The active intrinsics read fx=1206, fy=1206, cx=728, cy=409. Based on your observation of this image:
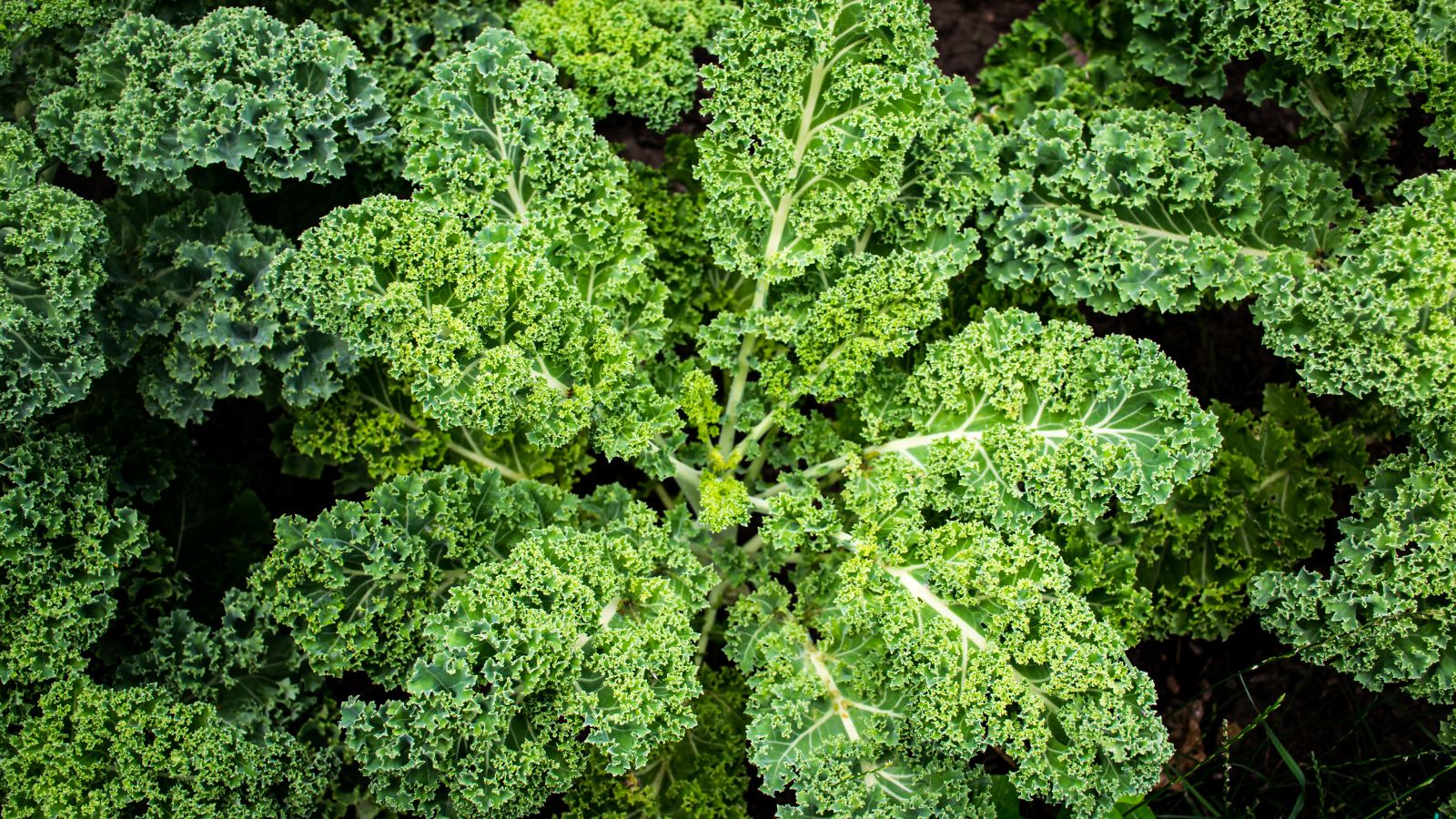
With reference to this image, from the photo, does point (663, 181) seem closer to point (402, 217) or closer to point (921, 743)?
point (402, 217)

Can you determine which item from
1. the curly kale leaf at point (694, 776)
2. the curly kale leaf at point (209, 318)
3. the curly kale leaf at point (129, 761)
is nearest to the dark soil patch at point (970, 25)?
the curly kale leaf at point (694, 776)

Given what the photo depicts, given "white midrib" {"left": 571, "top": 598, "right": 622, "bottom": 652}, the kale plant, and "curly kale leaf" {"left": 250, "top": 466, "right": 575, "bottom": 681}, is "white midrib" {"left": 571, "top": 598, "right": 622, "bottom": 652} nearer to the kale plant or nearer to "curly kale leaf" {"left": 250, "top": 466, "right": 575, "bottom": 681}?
the kale plant

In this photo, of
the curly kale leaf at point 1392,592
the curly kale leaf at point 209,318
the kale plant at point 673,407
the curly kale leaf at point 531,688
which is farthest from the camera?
the curly kale leaf at point 209,318

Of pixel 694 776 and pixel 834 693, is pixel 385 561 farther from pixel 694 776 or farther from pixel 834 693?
pixel 834 693

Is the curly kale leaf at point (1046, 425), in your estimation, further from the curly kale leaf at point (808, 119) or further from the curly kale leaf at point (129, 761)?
the curly kale leaf at point (129, 761)

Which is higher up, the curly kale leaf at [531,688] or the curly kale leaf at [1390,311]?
the curly kale leaf at [1390,311]

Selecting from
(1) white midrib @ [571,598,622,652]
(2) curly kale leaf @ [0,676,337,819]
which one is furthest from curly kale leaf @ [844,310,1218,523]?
(2) curly kale leaf @ [0,676,337,819]

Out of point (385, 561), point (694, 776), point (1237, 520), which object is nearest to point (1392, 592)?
point (1237, 520)

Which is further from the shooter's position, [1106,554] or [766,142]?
[1106,554]

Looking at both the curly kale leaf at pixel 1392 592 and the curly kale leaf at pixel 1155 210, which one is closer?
the curly kale leaf at pixel 1392 592

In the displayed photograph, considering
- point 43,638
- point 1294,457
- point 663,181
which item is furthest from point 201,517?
point 1294,457

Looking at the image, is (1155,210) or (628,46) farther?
(628,46)
